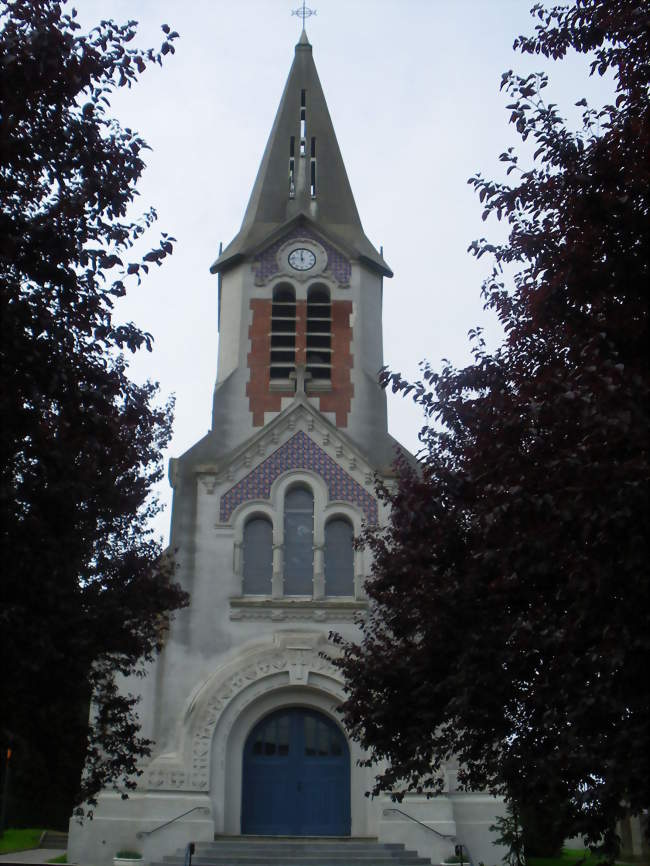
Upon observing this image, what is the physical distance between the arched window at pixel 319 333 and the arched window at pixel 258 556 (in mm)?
4806

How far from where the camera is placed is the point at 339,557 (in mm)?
23812

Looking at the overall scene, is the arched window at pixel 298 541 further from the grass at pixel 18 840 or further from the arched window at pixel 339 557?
the grass at pixel 18 840

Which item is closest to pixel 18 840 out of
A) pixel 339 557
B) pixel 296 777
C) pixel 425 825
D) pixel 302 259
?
pixel 296 777

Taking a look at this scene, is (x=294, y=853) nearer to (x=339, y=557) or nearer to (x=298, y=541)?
(x=339, y=557)

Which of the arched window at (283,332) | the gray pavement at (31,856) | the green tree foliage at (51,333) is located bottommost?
the gray pavement at (31,856)

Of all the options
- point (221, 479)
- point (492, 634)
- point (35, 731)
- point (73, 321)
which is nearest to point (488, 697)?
point (492, 634)

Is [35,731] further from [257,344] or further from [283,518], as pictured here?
[257,344]

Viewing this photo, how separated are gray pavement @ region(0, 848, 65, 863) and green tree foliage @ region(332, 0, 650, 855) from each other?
517 inches

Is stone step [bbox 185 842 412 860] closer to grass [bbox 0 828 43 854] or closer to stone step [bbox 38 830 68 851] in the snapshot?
grass [bbox 0 828 43 854]

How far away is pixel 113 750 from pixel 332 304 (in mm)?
15382

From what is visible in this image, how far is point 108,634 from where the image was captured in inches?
507

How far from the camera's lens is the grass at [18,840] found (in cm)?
2856

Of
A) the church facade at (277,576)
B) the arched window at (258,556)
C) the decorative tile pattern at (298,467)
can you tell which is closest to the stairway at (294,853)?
the church facade at (277,576)

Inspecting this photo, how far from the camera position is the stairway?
62.2ft
